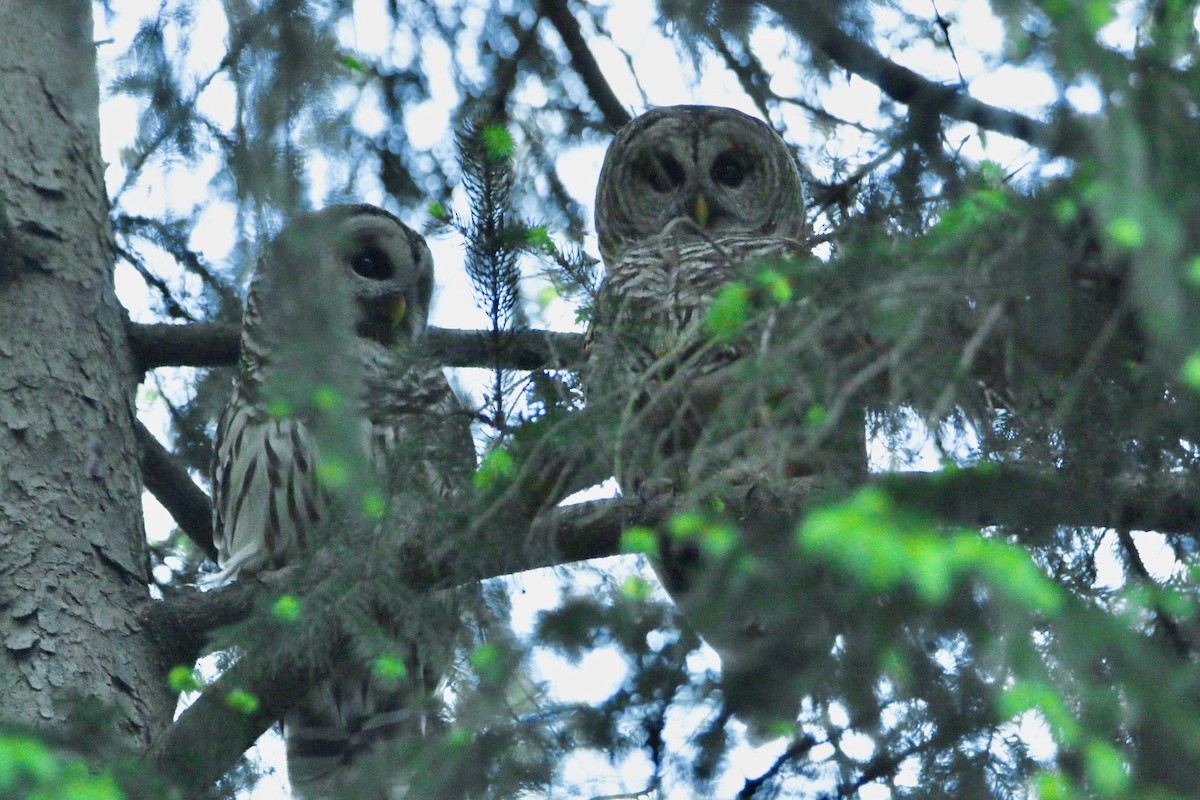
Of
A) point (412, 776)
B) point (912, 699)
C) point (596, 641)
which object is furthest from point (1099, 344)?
point (412, 776)

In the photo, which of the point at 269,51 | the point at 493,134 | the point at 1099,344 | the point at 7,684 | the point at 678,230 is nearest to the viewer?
the point at 1099,344

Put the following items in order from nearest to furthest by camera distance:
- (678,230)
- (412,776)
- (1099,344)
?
(1099,344) < (412,776) < (678,230)

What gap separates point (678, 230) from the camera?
510cm

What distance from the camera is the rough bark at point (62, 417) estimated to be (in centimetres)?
369

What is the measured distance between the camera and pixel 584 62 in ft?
16.7

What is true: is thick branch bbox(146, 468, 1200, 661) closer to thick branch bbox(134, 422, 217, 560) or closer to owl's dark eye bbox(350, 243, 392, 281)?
thick branch bbox(134, 422, 217, 560)

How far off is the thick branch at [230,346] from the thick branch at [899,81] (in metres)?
0.82

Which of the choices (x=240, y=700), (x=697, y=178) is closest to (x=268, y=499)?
(x=697, y=178)

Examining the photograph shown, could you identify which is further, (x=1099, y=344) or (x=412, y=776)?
(x=412, y=776)

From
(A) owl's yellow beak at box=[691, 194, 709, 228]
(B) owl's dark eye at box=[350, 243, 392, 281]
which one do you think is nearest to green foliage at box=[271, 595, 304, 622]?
(B) owl's dark eye at box=[350, 243, 392, 281]

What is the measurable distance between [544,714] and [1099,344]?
1124mm

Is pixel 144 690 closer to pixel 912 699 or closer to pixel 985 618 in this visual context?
pixel 912 699

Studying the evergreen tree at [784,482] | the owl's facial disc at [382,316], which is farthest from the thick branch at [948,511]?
the owl's facial disc at [382,316]

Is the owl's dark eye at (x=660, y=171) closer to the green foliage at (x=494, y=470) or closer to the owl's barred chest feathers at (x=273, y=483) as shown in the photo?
the owl's barred chest feathers at (x=273, y=483)
